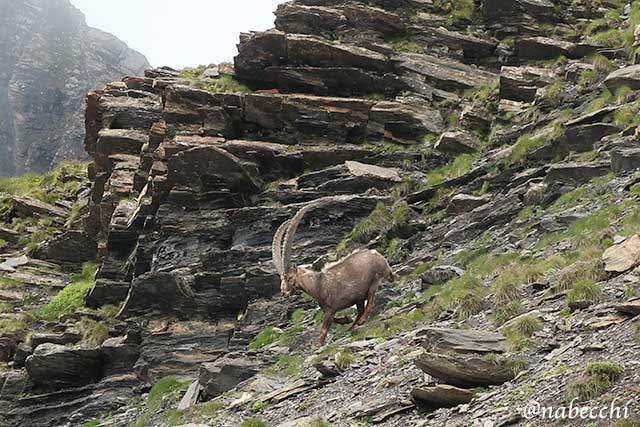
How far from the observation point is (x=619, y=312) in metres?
8.24

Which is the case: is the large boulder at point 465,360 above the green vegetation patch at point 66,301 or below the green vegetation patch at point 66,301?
above

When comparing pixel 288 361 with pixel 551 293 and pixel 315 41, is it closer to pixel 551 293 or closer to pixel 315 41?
pixel 551 293

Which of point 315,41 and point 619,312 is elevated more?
point 315,41

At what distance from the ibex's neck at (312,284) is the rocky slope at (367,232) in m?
1.00

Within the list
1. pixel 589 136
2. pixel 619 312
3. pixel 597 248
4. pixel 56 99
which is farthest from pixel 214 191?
pixel 56 99

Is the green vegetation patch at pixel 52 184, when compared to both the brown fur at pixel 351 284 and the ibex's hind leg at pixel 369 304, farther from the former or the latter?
the ibex's hind leg at pixel 369 304

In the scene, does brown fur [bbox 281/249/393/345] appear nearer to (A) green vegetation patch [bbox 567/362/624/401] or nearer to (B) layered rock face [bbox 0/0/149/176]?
(A) green vegetation patch [bbox 567/362/624/401]

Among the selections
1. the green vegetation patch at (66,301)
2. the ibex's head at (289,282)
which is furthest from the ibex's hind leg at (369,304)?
the green vegetation patch at (66,301)

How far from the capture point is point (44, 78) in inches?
3273

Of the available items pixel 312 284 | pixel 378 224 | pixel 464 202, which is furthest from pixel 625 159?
pixel 312 284

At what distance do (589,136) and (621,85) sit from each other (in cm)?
249

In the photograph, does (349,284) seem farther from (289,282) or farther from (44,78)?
(44,78)

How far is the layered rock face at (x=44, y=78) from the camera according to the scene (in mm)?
79250

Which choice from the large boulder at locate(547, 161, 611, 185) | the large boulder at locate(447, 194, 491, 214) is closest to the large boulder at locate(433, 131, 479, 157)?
the large boulder at locate(447, 194, 491, 214)
